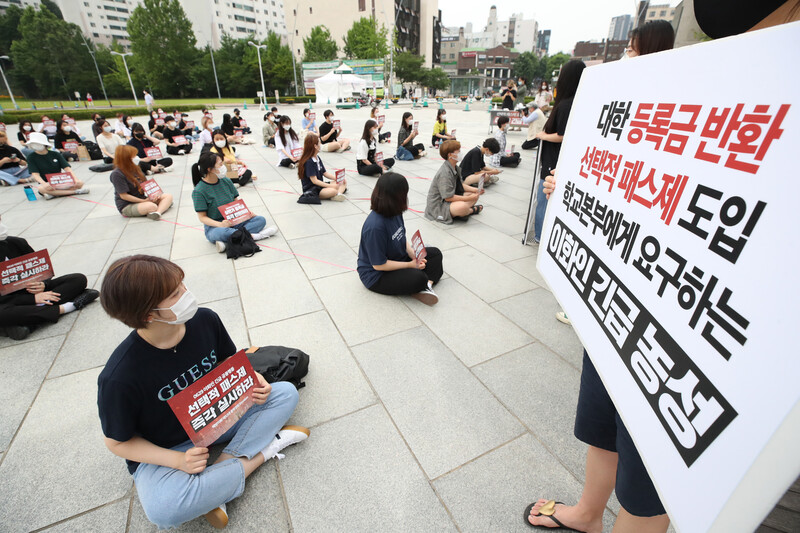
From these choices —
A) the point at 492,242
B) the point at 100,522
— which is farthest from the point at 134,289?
the point at 492,242

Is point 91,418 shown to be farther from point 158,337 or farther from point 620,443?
point 620,443

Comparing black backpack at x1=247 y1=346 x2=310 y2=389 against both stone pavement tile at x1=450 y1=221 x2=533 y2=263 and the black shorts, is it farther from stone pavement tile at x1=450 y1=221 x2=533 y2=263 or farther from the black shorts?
stone pavement tile at x1=450 y1=221 x2=533 y2=263

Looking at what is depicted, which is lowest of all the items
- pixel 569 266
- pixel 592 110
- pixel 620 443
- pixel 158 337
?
pixel 158 337

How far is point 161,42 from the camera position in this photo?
5041 centimetres

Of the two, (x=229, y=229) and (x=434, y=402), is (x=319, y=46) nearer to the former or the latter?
(x=229, y=229)

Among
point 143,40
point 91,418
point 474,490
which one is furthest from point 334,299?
point 143,40

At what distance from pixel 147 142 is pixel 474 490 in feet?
43.5

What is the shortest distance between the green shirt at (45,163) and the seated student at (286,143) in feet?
15.5

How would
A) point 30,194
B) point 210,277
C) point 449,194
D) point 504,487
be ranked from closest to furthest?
1. point 504,487
2. point 210,277
3. point 449,194
4. point 30,194

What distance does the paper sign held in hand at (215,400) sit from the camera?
68.4 inches

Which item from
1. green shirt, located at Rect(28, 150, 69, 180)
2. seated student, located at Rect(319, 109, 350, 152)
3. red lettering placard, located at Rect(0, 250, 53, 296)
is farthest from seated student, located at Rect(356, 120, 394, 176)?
green shirt, located at Rect(28, 150, 69, 180)

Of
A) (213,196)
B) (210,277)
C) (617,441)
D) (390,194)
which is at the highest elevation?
(390,194)

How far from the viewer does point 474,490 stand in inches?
78.4

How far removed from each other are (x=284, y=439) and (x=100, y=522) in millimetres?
967
